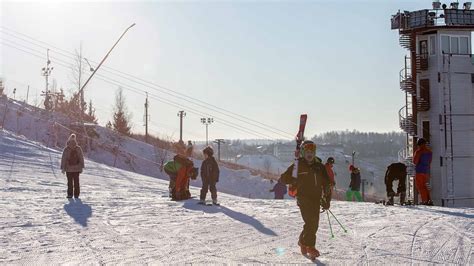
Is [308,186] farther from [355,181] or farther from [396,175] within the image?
[355,181]

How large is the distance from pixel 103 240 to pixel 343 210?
7.69 m

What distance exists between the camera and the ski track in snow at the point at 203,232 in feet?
28.8

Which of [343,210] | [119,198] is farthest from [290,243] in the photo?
[119,198]

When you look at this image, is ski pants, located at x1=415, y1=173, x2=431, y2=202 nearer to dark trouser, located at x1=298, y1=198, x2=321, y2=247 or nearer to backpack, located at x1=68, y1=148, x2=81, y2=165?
dark trouser, located at x1=298, y1=198, x2=321, y2=247

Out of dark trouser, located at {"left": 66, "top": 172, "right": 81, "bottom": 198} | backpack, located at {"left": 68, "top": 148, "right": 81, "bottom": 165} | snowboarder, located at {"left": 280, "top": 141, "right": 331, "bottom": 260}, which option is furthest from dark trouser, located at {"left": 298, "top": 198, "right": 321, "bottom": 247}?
dark trouser, located at {"left": 66, "top": 172, "right": 81, "bottom": 198}

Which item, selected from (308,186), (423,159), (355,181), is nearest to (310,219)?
(308,186)

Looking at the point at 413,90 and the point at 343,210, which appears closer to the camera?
the point at 343,210

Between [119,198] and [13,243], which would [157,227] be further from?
[119,198]

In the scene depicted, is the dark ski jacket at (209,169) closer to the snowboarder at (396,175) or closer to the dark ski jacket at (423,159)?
the snowboarder at (396,175)

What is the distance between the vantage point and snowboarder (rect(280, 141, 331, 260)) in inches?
348

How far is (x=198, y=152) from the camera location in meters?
65.6

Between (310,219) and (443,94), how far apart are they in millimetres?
36693

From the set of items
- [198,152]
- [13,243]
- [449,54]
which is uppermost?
[449,54]

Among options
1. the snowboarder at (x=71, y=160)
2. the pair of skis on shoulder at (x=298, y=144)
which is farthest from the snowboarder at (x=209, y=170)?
the pair of skis on shoulder at (x=298, y=144)
